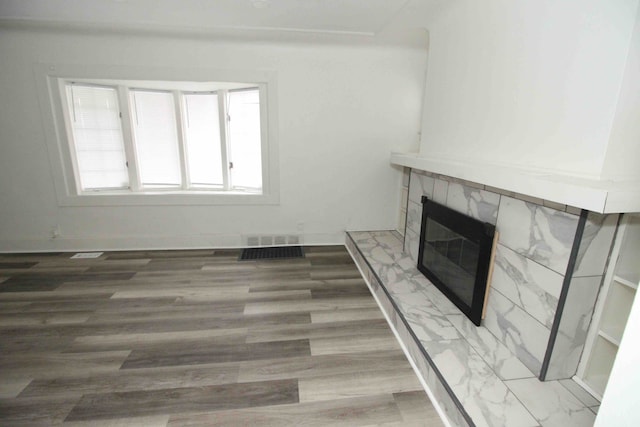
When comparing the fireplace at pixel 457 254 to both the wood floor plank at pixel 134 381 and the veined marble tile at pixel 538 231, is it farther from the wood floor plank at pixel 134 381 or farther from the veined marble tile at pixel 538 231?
the wood floor plank at pixel 134 381

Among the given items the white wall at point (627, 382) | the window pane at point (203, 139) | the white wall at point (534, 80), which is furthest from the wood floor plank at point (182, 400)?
the window pane at point (203, 139)

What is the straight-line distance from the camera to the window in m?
3.40

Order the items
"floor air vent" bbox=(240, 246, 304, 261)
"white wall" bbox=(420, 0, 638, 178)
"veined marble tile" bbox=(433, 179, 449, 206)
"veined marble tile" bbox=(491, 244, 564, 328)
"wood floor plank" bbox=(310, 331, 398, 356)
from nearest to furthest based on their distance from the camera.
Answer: "white wall" bbox=(420, 0, 638, 178), "veined marble tile" bbox=(491, 244, 564, 328), "wood floor plank" bbox=(310, 331, 398, 356), "veined marble tile" bbox=(433, 179, 449, 206), "floor air vent" bbox=(240, 246, 304, 261)

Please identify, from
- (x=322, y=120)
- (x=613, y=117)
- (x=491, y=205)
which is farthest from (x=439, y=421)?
(x=322, y=120)

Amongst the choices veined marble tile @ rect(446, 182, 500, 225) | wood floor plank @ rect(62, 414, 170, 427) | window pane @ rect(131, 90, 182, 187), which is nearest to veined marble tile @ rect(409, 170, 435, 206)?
veined marble tile @ rect(446, 182, 500, 225)

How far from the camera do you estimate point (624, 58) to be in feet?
3.77

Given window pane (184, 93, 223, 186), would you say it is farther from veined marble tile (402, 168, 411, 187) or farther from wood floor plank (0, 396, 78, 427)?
wood floor plank (0, 396, 78, 427)

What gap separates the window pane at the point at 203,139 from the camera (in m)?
3.62

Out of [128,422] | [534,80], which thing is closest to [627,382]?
[534,80]

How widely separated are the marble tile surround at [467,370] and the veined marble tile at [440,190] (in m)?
0.74

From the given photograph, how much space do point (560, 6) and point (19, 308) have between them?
417 cm

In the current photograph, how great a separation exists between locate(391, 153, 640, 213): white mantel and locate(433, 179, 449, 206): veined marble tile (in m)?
0.59

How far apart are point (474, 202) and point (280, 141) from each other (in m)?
2.27

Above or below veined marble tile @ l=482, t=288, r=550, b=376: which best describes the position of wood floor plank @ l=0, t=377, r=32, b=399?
below
